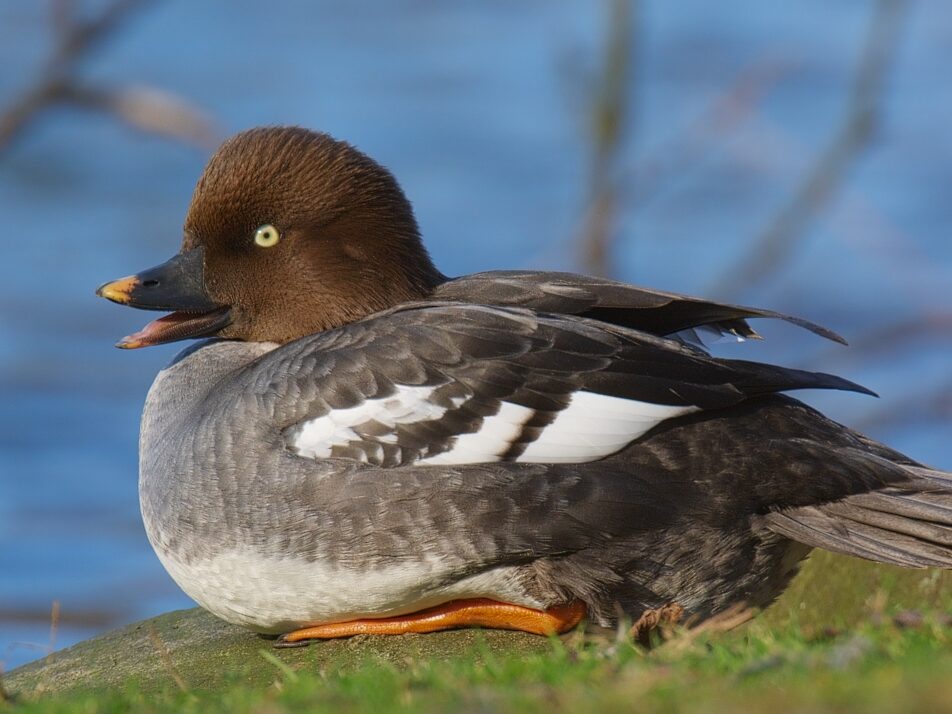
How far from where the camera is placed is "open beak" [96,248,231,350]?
4871mm

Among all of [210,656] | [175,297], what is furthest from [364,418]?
[175,297]

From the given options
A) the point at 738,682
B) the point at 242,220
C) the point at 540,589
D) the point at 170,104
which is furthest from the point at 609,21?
the point at 738,682

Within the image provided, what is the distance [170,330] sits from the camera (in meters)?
4.96

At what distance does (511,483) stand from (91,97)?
4407 mm

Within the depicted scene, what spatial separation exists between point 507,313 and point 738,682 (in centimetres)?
177

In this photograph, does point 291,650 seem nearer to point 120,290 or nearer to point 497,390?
point 497,390

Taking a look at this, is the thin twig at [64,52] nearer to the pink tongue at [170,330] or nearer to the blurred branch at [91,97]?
the blurred branch at [91,97]

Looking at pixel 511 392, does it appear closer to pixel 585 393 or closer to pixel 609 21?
pixel 585 393

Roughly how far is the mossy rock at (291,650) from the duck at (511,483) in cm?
8

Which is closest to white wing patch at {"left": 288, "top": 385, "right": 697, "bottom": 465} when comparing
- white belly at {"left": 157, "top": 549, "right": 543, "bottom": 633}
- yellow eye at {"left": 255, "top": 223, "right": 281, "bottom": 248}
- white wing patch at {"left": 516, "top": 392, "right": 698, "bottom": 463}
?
white wing patch at {"left": 516, "top": 392, "right": 698, "bottom": 463}

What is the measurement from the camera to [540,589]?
401cm

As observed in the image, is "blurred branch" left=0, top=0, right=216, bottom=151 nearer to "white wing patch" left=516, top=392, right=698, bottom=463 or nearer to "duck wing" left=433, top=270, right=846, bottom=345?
"duck wing" left=433, top=270, right=846, bottom=345

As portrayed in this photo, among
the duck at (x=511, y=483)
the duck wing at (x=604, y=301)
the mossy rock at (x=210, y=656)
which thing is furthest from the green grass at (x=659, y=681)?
the duck wing at (x=604, y=301)

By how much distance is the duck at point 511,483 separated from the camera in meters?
3.96
